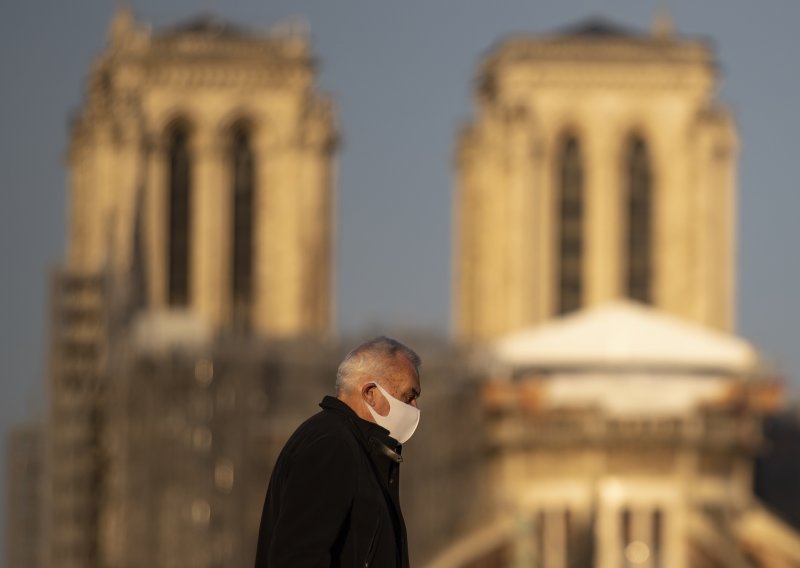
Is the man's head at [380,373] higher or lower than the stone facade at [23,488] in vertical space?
higher

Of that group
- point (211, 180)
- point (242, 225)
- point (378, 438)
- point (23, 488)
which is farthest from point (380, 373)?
point (23, 488)

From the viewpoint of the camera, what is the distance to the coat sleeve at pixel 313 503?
8.95 meters

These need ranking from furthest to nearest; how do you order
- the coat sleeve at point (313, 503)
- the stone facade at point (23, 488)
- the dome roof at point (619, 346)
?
1. the stone facade at point (23, 488)
2. the dome roof at point (619, 346)
3. the coat sleeve at point (313, 503)

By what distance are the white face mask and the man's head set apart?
0.04 feet

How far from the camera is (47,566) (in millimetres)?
79562

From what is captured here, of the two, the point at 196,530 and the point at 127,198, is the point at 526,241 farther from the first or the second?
the point at 196,530

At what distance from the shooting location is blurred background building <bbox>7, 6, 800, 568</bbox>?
79.4 metres

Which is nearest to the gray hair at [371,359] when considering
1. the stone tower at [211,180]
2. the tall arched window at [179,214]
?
the stone tower at [211,180]

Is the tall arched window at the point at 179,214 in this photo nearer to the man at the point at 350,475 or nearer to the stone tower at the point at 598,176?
the stone tower at the point at 598,176

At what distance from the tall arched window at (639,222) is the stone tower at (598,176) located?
0.03 meters

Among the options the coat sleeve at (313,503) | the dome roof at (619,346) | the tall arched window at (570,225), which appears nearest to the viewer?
the coat sleeve at (313,503)

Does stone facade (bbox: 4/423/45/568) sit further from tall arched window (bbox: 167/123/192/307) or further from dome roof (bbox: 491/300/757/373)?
dome roof (bbox: 491/300/757/373)

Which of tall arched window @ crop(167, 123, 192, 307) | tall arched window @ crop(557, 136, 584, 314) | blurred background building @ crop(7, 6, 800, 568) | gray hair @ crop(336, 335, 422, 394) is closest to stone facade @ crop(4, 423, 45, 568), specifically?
blurred background building @ crop(7, 6, 800, 568)

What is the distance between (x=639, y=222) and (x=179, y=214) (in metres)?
11.9
